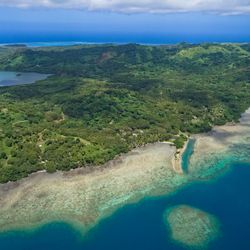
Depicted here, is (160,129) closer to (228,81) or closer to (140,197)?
(140,197)

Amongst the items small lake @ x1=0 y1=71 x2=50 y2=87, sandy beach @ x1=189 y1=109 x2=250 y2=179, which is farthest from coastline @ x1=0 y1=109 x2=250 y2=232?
small lake @ x1=0 y1=71 x2=50 y2=87

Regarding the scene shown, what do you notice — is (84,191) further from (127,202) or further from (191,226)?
(191,226)

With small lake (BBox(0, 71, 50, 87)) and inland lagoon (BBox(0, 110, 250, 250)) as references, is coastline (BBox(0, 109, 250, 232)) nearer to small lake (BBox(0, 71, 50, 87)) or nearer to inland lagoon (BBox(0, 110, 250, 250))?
inland lagoon (BBox(0, 110, 250, 250))

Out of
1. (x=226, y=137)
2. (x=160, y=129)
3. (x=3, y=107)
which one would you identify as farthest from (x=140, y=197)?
(x=3, y=107)

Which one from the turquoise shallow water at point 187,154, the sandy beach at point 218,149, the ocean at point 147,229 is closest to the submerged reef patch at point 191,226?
the ocean at point 147,229

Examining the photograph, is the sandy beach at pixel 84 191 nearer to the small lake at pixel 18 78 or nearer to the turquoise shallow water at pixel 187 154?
the turquoise shallow water at pixel 187 154

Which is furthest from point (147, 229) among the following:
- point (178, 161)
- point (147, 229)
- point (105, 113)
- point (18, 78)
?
point (18, 78)
